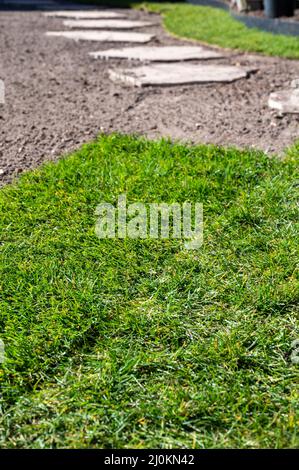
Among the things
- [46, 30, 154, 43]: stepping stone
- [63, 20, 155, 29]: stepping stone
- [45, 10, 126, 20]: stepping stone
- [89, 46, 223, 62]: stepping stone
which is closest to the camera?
[89, 46, 223, 62]: stepping stone

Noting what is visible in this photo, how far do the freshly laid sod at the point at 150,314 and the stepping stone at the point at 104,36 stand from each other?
144 inches

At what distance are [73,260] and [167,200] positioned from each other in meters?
0.61

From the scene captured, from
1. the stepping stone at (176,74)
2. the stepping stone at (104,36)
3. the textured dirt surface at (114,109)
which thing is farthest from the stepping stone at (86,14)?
the stepping stone at (176,74)

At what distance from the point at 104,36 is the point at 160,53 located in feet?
4.46

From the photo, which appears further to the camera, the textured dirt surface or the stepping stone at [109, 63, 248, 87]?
the stepping stone at [109, 63, 248, 87]

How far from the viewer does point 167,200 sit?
8.98 ft

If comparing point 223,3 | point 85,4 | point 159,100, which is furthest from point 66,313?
point 85,4

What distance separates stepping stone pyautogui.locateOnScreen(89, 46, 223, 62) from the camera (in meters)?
5.21

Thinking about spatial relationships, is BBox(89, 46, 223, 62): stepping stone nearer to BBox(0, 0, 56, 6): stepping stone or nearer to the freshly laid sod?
the freshly laid sod

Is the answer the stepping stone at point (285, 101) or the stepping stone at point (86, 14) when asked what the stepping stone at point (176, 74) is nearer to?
the stepping stone at point (285, 101)

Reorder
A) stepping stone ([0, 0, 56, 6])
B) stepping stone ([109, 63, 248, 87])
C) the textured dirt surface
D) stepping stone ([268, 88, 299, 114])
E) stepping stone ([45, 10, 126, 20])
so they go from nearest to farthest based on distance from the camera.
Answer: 1. the textured dirt surface
2. stepping stone ([268, 88, 299, 114])
3. stepping stone ([109, 63, 248, 87])
4. stepping stone ([45, 10, 126, 20])
5. stepping stone ([0, 0, 56, 6])

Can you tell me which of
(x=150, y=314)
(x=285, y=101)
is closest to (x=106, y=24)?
(x=285, y=101)

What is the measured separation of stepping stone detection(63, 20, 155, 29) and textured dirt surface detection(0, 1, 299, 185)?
1.94 metres

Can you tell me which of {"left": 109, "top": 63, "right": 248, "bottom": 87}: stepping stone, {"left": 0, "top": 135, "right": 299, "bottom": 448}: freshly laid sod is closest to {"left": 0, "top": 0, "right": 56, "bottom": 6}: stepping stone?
{"left": 109, "top": 63, "right": 248, "bottom": 87}: stepping stone
